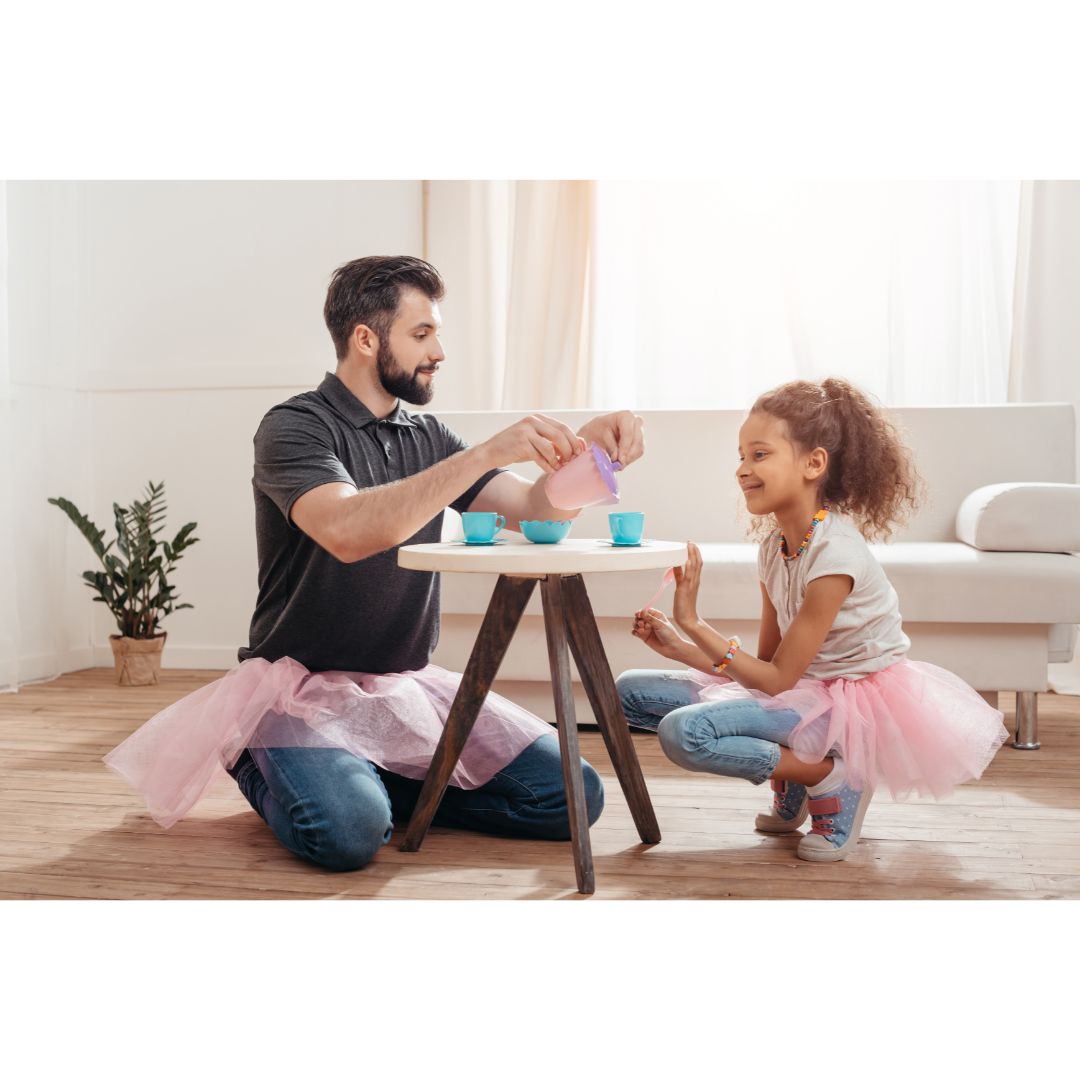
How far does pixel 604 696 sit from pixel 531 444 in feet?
1.45

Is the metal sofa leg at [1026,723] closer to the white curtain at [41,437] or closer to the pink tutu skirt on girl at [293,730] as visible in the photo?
the pink tutu skirt on girl at [293,730]

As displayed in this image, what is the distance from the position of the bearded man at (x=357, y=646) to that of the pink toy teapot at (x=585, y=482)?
2 cm

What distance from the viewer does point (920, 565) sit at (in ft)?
7.53

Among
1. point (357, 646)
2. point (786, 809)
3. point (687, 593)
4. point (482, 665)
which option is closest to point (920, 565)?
point (786, 809)

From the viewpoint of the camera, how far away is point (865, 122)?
2.89 m

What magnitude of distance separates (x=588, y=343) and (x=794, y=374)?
711 mm

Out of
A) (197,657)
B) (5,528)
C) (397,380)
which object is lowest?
(197,657)

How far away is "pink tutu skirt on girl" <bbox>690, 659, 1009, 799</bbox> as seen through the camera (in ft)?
5.00

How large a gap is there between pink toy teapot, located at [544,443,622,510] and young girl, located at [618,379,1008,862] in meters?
0.20

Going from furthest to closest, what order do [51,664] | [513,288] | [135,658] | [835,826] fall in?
[513,288] → [51,664] → [135,658] → [835,826]

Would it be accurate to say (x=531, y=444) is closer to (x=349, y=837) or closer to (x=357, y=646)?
(x=357, y=646)

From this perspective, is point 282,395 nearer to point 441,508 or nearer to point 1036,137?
point 441,508

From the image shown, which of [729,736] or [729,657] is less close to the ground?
[729,657]

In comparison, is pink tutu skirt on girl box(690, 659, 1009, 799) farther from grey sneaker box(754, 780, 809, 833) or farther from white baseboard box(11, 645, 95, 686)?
white baseboard box(11, 645, 95, 686)
